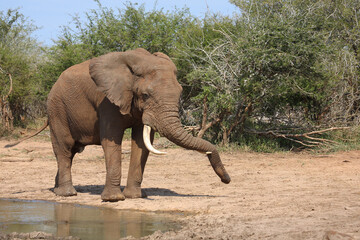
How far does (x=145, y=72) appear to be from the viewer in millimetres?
7047

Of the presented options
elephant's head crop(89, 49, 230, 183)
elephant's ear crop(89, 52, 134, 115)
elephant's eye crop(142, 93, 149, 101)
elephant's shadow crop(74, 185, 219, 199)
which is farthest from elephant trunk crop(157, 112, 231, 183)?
elephant's shadow crop(74, 185, 219, 199)

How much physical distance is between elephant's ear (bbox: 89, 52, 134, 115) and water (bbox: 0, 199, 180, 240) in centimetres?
138

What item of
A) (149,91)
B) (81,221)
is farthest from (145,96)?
(81,221)

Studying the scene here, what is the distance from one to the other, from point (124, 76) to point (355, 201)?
10.7 ft

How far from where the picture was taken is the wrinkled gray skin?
269 inches

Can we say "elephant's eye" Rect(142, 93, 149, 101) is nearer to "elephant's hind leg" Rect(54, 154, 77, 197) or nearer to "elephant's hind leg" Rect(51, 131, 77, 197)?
"elephant's hind leg" Rect(51, 131, 77, 197)

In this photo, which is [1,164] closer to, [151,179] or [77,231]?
[151,179]

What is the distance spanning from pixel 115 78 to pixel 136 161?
126 centimetres

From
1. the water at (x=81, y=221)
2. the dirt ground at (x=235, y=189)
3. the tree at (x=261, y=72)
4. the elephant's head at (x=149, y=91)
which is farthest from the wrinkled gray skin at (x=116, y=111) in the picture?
the tree at (x=261, y=72)

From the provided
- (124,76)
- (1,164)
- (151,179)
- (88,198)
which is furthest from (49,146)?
(124,76)

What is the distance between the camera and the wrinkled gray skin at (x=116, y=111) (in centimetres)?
683

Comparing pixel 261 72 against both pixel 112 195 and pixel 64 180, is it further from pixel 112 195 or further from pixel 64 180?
pixel 112 195

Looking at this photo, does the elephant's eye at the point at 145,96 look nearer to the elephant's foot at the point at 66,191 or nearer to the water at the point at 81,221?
the water at the point at 81,221

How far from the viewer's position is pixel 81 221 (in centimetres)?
647
